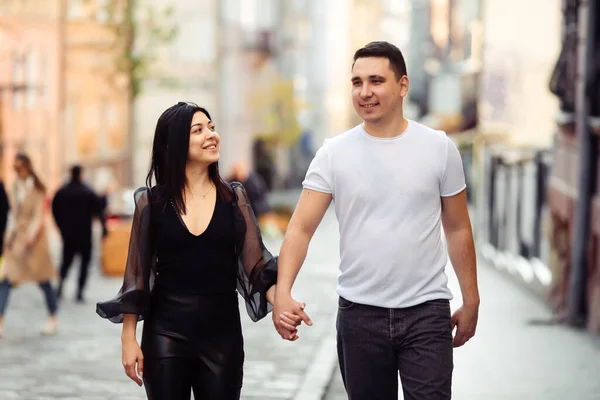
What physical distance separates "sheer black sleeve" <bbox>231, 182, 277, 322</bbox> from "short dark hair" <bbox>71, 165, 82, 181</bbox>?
10.7 m

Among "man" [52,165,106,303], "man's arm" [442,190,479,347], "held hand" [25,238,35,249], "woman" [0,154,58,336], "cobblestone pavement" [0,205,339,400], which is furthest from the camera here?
"man" [52,165,106,303]

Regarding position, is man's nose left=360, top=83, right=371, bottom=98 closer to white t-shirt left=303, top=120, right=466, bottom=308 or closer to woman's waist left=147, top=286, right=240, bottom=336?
white t-shirt left=303, top=120, right=466, bottom=308

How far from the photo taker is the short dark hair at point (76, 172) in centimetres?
1551

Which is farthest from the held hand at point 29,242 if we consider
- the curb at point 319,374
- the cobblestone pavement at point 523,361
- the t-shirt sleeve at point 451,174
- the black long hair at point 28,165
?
the t-shirt sleeve at point 451,174

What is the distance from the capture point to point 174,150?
484 centimetres

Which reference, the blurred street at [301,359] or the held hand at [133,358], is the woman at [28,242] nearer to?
the blurred street at [301,359]

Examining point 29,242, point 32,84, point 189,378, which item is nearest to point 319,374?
point 29,242

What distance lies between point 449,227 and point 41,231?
8.12 metres

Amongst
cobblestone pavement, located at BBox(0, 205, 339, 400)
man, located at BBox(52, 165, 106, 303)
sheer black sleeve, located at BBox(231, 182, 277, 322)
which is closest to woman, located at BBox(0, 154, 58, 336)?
cobblestone pavement, located at BBox(0, 205, 339, 400)

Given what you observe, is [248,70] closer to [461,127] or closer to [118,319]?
[461,127]

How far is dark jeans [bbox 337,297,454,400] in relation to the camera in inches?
189

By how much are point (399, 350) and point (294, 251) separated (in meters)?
0.56

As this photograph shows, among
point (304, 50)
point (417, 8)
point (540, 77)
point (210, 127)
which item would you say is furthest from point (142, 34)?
point (304, 50)

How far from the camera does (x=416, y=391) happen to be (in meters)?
4.79
